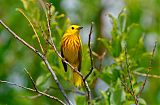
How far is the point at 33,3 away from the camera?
745 cm

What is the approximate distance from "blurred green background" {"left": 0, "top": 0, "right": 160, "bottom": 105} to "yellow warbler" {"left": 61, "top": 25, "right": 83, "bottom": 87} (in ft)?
0.46

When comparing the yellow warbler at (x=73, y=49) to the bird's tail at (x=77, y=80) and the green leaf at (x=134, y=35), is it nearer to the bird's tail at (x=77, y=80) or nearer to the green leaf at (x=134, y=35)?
the bird's tail at (x=77, y=80)

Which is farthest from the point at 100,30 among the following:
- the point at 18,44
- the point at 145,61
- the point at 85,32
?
the point at 145,61

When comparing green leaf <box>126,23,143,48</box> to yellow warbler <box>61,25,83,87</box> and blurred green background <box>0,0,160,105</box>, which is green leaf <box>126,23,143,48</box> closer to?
blurred green background <box>0,0,160,105</box>

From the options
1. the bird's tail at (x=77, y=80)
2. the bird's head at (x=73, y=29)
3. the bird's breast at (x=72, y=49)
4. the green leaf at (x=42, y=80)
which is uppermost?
the bird's head at (x=73, y=29)

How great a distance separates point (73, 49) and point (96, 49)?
3.39 m

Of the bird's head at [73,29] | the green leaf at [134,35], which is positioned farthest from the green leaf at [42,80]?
the green leaf at [134,35]

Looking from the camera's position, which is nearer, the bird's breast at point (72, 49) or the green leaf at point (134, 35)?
the bird's breast at point (72, 49)

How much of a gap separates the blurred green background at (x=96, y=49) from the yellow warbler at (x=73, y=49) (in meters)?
0.14

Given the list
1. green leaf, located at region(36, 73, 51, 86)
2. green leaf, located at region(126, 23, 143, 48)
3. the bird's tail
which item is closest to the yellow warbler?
the bird's tail

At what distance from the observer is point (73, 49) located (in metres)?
7.09

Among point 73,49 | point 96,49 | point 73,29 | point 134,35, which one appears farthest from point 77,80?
point 96,49

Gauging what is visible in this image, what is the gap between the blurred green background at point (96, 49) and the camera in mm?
7090

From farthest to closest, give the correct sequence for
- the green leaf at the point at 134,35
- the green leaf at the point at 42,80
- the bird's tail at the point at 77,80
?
the green leaf at the point at 134,35
the green leaf at the point at 42,80
the bird's tail at the point at 77,80
